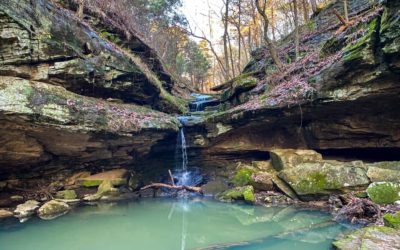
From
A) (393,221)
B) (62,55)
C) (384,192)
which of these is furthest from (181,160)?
(393,221)

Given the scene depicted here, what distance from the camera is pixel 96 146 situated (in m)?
10.1

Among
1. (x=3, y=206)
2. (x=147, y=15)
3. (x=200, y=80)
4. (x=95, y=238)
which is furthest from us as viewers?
(x=200, y=80)

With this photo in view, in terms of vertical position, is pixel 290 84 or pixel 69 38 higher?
pixel 69 38

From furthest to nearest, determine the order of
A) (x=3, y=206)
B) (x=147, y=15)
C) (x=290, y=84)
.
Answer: (x=147, y=15) → (x=290, y=84) → (x=3, y=206)

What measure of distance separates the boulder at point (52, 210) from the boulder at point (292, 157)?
719cm

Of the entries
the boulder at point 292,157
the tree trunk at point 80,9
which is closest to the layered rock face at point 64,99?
the tree trunk at point 80,9

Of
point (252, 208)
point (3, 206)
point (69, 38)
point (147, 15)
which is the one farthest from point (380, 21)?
point (147, 15)

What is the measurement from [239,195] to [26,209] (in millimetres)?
6628

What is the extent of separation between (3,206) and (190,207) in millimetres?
5948

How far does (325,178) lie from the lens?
337 inches

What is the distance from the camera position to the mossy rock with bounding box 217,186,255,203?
30.2 ft

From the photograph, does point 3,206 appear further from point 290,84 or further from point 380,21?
point 380,21

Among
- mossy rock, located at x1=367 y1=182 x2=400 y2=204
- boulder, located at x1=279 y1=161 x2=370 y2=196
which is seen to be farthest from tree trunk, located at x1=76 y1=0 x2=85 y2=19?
mossy rock, located at x1=367 y1=182 x2=400 y2=204

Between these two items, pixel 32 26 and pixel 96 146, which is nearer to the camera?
pixel 32 26
